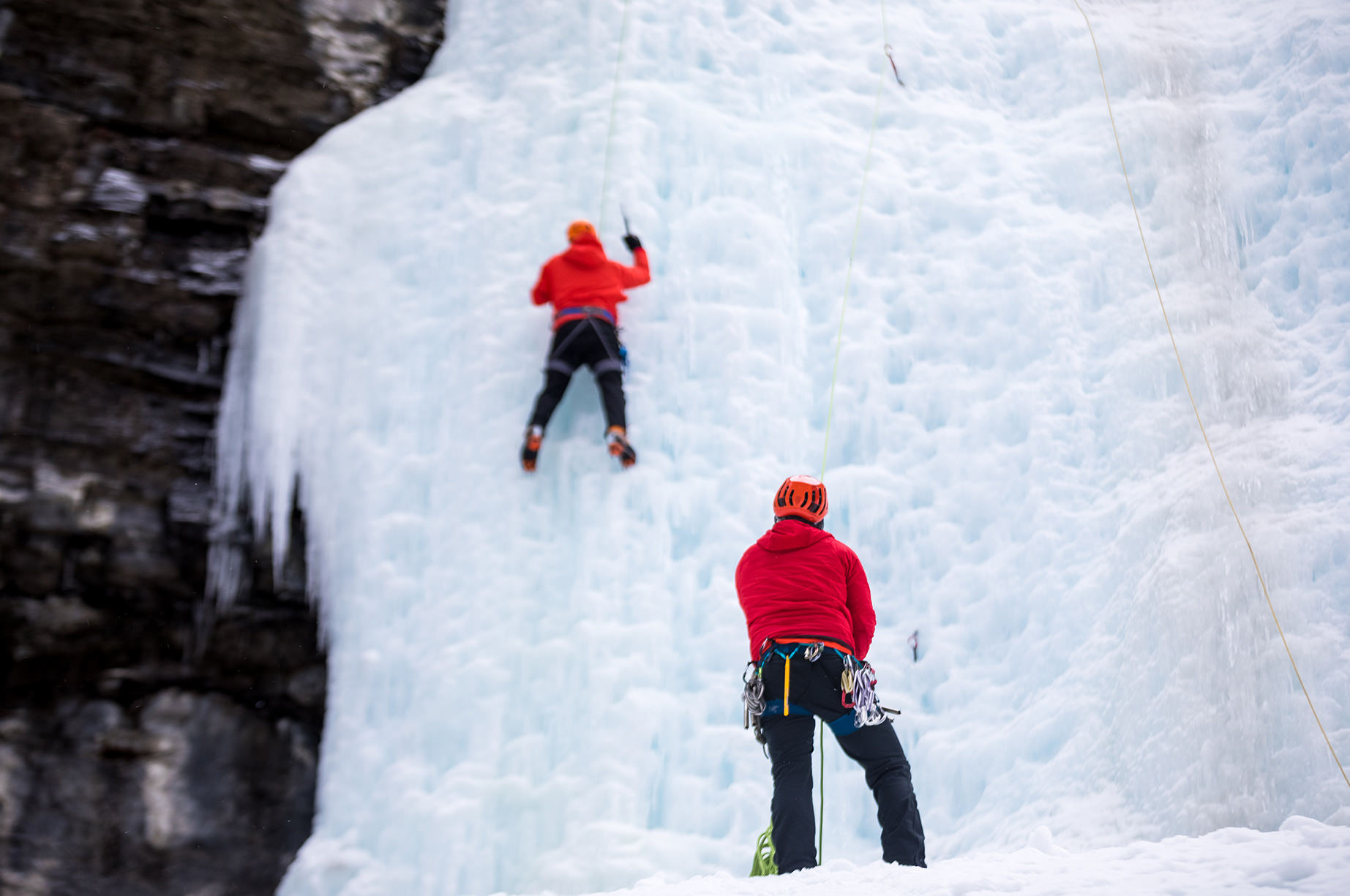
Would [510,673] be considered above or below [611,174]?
below

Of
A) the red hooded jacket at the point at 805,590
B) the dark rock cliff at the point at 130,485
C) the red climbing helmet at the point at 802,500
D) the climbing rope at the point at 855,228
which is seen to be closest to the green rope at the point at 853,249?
the climbing rope at the point at 855,228

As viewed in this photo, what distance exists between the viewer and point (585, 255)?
423 cm

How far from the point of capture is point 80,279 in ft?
14.7

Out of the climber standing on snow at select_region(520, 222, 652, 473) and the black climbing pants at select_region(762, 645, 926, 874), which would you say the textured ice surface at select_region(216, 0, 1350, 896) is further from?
the black climbing pants at select_region(762, 645, 926, 874)

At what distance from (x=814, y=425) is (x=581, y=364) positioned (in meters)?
1.17

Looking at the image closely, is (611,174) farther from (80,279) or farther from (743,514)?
(80,279)

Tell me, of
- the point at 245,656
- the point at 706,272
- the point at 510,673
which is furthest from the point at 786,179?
the point at 245,656

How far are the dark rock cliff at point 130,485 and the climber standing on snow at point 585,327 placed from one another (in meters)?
1.52

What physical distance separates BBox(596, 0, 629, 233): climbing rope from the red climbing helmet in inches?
Result: 90.1

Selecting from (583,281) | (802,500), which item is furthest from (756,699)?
(583,281)

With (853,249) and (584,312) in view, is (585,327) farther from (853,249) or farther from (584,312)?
(853,249)

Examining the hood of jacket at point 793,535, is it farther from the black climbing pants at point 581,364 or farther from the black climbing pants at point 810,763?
the black climbing pants at point 581,364

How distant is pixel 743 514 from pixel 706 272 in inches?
50.0

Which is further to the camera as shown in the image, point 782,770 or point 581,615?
point 581,615
